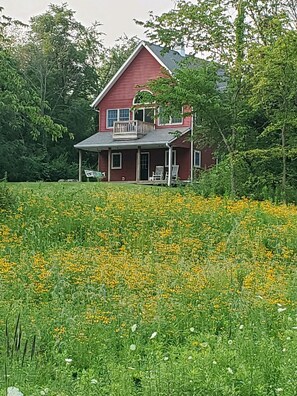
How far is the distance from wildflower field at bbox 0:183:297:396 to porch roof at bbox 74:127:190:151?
57.4 ft

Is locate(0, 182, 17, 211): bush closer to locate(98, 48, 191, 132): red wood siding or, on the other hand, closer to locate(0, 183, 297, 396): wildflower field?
locate(0, 183, 297, 396): wildflower field

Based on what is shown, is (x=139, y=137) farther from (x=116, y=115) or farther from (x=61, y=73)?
(x=61, y=73)

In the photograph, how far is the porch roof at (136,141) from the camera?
30.4m

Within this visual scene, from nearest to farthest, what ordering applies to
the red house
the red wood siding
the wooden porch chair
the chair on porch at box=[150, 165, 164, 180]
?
the red house, the chair on porch at box=[150, 165, 164, 180], the wooden porch chair, the red wood siding

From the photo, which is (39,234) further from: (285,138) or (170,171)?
(170,171)

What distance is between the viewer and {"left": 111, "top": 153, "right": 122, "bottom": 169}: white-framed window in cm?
3423

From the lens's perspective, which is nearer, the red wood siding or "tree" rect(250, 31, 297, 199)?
"tree" rect(250, 31, 297, 199)

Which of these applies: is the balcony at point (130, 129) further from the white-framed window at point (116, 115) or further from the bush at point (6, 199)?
the bush at point (6, 199)

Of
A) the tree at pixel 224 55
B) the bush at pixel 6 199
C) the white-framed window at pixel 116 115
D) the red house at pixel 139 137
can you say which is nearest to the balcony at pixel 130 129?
the red house at pixel 139 137

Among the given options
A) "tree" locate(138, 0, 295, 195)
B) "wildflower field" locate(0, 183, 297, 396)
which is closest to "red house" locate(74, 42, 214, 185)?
"tree" locate(138, 0, 295, 195)

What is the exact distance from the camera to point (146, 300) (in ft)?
21.4

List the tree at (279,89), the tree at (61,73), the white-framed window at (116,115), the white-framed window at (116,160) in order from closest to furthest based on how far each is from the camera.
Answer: the tree at (279,89) < the white-framed window at (116,115) < the white-framed window at (116,160) < the tree at (61,73)

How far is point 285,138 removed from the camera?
741 inches

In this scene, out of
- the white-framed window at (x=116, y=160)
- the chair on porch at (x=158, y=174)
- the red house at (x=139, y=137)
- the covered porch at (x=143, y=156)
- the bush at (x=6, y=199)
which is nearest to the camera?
the bush at (x=6, y=199)
